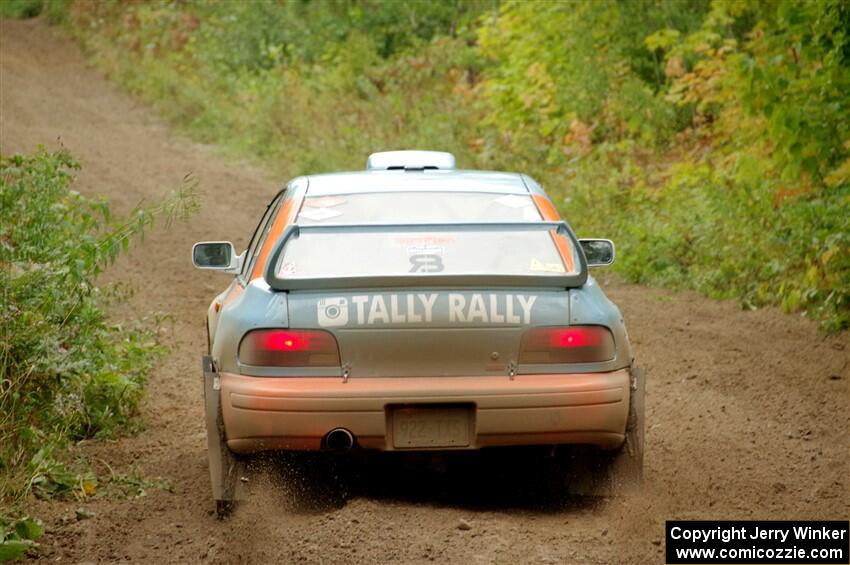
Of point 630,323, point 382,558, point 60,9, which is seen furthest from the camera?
point 60,9

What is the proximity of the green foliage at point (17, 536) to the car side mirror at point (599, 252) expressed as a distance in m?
2.86

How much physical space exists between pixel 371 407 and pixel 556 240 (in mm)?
1276

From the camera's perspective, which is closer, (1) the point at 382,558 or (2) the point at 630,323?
(1) the point at 382,558

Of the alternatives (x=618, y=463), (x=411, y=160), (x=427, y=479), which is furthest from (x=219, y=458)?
(x=411, y=160)

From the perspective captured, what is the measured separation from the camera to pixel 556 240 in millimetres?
6316

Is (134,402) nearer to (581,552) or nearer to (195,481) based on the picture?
(195,481)

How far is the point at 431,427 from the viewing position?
18.6 ft

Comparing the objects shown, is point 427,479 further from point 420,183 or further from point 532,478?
point 420,183

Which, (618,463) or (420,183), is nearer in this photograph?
(618,463)

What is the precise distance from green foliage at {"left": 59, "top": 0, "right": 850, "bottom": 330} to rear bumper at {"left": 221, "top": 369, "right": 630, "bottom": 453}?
5.64 m

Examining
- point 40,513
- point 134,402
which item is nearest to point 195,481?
point 40,513

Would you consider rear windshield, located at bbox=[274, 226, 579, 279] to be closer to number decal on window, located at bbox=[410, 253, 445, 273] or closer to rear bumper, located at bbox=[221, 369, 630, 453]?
number decal on window, located at bbox=[410, 253, 445, 273]

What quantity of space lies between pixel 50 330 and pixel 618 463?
2.81 m

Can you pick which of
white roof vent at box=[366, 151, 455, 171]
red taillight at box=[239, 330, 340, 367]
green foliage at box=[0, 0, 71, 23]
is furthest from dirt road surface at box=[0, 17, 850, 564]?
green foliage at box=[0, 0, 71, 23]
